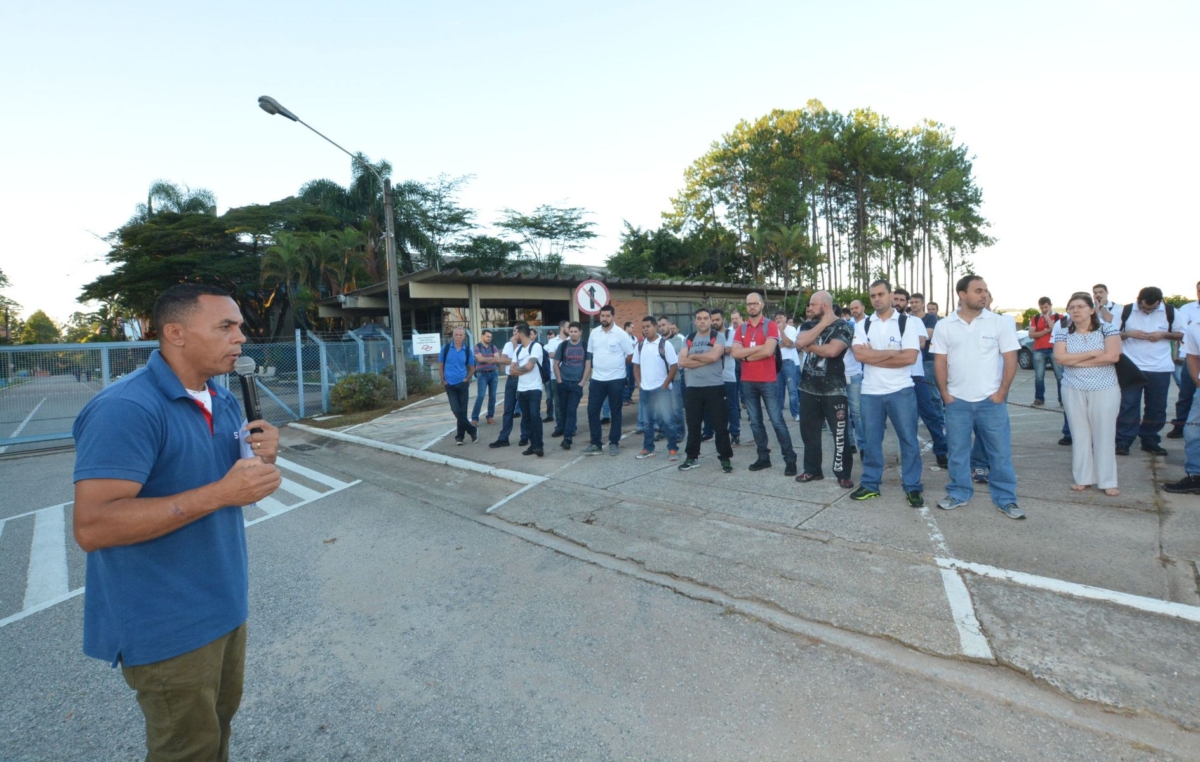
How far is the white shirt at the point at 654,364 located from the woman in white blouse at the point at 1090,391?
4.13 metres

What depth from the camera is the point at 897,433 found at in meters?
5.31

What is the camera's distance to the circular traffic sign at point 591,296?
9.38m

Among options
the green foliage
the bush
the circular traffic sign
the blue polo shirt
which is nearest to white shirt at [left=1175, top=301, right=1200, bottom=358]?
the circular traffic sign

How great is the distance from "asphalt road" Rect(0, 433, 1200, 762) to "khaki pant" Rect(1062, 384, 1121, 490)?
3276mm

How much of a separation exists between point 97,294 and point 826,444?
39241 mm

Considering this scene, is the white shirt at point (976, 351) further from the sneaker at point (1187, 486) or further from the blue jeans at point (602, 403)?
the blue jeans at point (602, 403)

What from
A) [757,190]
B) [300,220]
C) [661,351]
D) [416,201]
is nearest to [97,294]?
[300,220]

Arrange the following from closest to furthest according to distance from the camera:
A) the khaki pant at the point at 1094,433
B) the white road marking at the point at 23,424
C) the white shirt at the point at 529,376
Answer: the khaki pant at the point at 1094,433 < the white shirt at the point at 529,376 < the white road marking at the point at 23,424

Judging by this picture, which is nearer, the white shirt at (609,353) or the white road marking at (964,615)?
the white road marking at (964,615)

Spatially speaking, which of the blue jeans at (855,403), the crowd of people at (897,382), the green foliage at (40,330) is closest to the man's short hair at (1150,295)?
the crowd of people at (897,382)

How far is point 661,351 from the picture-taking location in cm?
838

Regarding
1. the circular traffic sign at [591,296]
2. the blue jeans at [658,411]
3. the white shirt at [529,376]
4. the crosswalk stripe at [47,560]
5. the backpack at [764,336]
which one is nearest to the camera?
the crosswalk stripe at [47,560]

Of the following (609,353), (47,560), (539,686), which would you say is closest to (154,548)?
(539,686)

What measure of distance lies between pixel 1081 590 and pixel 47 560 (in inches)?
310
